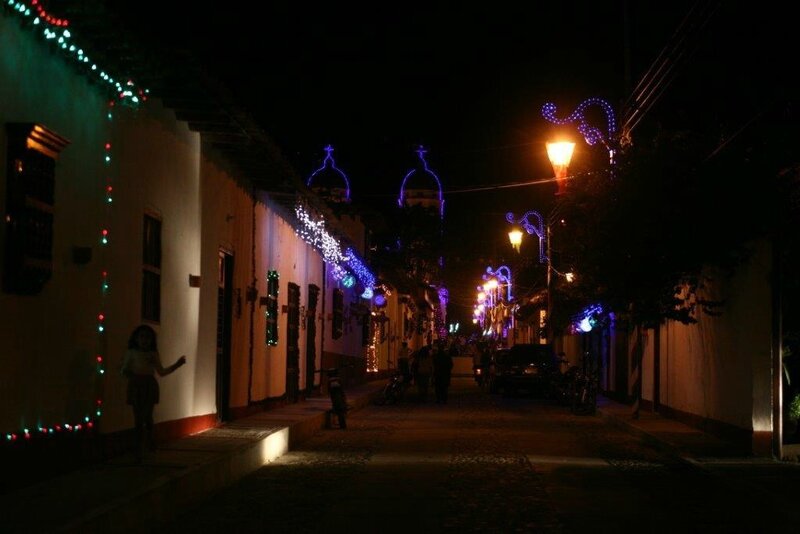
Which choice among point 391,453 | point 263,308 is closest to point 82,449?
point 391,453

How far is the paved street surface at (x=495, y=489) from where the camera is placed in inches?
444

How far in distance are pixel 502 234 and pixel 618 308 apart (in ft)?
185

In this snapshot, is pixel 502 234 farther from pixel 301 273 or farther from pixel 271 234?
pixel 271 234

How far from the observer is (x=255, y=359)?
2356 cm

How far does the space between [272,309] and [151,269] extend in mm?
9858

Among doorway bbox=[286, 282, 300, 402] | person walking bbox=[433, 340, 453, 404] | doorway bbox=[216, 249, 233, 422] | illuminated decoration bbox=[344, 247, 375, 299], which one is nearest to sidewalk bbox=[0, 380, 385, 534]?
doorway bbox=[216, 249, 233, 422]

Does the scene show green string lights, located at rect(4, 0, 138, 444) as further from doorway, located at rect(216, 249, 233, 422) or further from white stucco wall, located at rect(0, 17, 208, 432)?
doorway, located at rect(216, 249, 233, 422)

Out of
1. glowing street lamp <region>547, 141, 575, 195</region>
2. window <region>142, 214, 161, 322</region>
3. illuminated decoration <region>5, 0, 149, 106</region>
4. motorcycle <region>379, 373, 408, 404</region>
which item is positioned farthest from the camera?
motorcycle <region>379, 373, 408, 404</region>

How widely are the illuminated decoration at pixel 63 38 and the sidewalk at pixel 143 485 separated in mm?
4128

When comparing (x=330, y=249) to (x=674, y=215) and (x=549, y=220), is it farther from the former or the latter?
(x=674, y=215)

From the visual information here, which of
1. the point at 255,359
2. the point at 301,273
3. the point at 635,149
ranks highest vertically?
the point at 635,149

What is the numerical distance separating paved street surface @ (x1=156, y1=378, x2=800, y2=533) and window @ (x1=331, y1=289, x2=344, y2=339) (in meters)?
14.7

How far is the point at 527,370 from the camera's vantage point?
41094 millimetres

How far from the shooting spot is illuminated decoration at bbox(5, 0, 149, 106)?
10.5 meters
